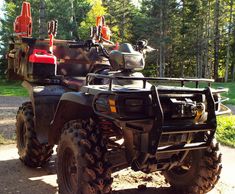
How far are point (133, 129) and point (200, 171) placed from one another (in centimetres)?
137

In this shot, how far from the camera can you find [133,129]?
3.66m

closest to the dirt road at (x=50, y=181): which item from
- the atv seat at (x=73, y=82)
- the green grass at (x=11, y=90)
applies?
the atv seat at (x=73, y=82)

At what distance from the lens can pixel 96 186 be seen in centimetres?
383

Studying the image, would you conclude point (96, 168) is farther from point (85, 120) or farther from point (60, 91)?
point (60, 91)

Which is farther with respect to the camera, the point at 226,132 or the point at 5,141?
the point at 226,132

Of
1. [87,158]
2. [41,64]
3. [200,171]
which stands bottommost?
[200,171]

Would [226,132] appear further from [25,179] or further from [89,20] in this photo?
[89,20]

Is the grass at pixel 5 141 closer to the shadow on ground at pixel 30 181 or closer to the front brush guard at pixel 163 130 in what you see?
the shadow on ground at pixel 30 181

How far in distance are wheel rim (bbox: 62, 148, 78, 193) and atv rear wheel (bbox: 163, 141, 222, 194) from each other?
1399mm

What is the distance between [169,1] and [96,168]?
3668 cm

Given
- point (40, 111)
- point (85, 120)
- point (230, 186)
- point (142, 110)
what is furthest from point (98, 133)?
point (230, 186)

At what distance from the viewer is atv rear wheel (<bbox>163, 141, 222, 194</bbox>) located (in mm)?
4538

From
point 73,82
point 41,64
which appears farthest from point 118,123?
point 41,64

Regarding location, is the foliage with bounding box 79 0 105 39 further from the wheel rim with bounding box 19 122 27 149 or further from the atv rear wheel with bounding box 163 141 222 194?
the atv rear wheel with bounding box 163 141 222 194
